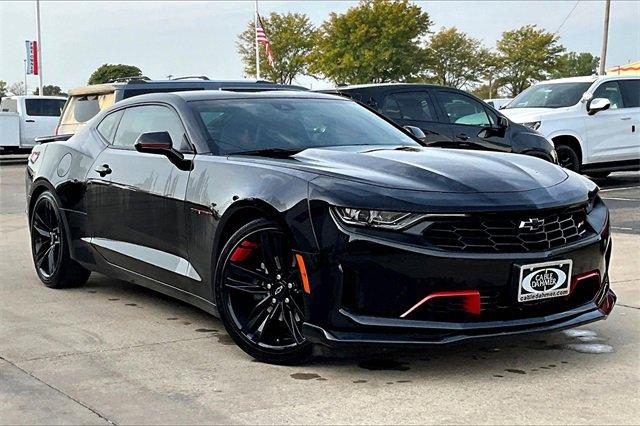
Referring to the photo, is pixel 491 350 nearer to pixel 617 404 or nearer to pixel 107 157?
pixel 617 404

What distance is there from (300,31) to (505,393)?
204ft

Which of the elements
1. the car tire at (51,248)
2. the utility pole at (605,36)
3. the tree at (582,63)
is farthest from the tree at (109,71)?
the car tire at (51,248)

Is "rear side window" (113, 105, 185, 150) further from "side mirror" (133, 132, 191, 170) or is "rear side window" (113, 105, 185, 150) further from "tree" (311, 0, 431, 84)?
"tree" (311, 0, 431, 84)

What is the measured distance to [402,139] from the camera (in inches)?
230

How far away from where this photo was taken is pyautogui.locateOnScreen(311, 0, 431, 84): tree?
56812mm

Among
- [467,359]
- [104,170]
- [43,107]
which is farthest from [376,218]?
[43,107]

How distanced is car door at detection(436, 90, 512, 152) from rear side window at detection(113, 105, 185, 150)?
5.99m

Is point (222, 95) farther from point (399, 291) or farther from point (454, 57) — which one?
point (454, 57)

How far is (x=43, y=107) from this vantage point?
1009 inches

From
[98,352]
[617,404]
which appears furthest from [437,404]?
[98,352]

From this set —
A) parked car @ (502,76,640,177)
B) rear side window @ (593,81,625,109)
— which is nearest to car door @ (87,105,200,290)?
parked car @ (502,76,640,177)

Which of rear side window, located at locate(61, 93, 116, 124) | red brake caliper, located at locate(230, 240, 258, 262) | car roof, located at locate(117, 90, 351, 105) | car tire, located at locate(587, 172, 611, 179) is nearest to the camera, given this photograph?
red brake caliper, located at locate(230, 240, 258, 262)

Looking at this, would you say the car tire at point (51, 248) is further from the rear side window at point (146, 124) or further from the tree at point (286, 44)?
the tree at point (286, 44)

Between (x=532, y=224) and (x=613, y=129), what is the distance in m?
11.1
